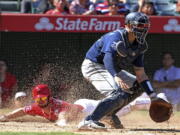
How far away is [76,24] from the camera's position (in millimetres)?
10172

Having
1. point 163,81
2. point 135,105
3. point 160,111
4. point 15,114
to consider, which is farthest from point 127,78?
point 163,81

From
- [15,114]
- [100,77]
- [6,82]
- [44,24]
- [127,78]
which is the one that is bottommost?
[6,82]

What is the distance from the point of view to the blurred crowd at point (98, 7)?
1068cm

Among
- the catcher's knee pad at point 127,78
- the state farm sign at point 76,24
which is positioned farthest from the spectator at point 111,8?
the catcher's knee pad at point 127,78

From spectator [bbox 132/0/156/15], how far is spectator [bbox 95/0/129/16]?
0.25 meters

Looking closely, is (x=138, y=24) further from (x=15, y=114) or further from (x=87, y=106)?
(x=15, y=114)

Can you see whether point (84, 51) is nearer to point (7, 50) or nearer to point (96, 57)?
point (7, 50)

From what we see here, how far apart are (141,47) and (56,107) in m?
1.63

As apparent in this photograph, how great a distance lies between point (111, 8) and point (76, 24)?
2.90 ft

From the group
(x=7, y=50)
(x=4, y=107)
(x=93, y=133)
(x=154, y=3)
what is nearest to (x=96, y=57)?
(x=93, y=133)

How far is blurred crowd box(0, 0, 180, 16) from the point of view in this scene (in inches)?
420

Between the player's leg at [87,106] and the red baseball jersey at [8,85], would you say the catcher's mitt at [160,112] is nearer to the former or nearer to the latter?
the player's leg at [87,106]

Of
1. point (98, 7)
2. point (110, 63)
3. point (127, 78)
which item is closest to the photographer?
point (110, 63)

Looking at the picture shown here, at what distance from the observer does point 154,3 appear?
1156 cm
